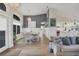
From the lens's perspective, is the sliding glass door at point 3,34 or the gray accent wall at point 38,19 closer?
the sliding glass door at point 3,34

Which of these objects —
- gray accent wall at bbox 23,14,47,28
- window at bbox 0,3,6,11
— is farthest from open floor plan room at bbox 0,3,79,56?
window at bbox 0,3,6,11

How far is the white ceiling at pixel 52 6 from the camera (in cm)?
270

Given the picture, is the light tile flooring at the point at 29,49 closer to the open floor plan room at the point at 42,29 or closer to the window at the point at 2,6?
the open floor plan room at the point at 42,29

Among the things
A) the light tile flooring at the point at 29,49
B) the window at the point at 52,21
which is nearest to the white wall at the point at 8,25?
the light tile flooring at the point at 29,49

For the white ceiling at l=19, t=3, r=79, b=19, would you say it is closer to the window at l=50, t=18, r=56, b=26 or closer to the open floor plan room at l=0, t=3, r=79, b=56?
the open floor plan room at l=0, t=3, r=79, b=56

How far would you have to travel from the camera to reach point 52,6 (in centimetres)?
270

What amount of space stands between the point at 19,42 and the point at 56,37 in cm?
88

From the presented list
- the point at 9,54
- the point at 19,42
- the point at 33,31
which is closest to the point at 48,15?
the point at 33,31

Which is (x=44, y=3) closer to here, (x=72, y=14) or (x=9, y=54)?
(x=72, y=14)

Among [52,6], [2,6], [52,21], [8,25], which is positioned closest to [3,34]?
[8,25]

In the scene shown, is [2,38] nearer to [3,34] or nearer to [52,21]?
[3,34]

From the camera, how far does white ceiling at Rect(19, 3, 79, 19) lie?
8.87ft

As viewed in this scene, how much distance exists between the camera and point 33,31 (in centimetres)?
277

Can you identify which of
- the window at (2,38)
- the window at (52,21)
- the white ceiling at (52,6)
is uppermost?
the white ceiling at (52,6)
